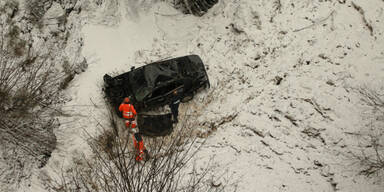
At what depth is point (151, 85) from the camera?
876cm

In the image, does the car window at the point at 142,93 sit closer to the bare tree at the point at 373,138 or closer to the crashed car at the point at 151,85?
the crashed car at the point at 151,85

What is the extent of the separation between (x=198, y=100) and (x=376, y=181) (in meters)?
5.80

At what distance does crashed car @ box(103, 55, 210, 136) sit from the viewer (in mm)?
8766

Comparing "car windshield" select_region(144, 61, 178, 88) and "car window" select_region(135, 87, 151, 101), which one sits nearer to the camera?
"car window" select_region(135, 87, 151, 101)

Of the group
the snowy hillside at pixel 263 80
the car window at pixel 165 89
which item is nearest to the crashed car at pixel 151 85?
the car window at pixel 165 89

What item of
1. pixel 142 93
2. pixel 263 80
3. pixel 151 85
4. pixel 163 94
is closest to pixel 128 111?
pixel 142 93

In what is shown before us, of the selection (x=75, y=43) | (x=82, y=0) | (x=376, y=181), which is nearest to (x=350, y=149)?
(x=376, y=181)

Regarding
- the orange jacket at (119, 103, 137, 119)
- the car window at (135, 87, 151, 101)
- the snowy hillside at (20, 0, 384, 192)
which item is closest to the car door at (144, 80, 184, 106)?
the car window at (135, 87, 151, 101)

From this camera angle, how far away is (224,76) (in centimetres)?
1036

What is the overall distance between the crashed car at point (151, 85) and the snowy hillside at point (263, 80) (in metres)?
0.78

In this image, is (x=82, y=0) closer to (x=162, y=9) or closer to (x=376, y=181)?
(x=162, y=9)

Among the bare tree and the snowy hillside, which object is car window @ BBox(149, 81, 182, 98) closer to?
the snowy hillside

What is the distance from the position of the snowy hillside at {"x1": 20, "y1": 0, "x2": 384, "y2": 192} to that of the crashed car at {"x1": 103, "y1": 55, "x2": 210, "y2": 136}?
0.78 m

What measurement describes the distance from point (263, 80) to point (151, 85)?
13.2 feet
